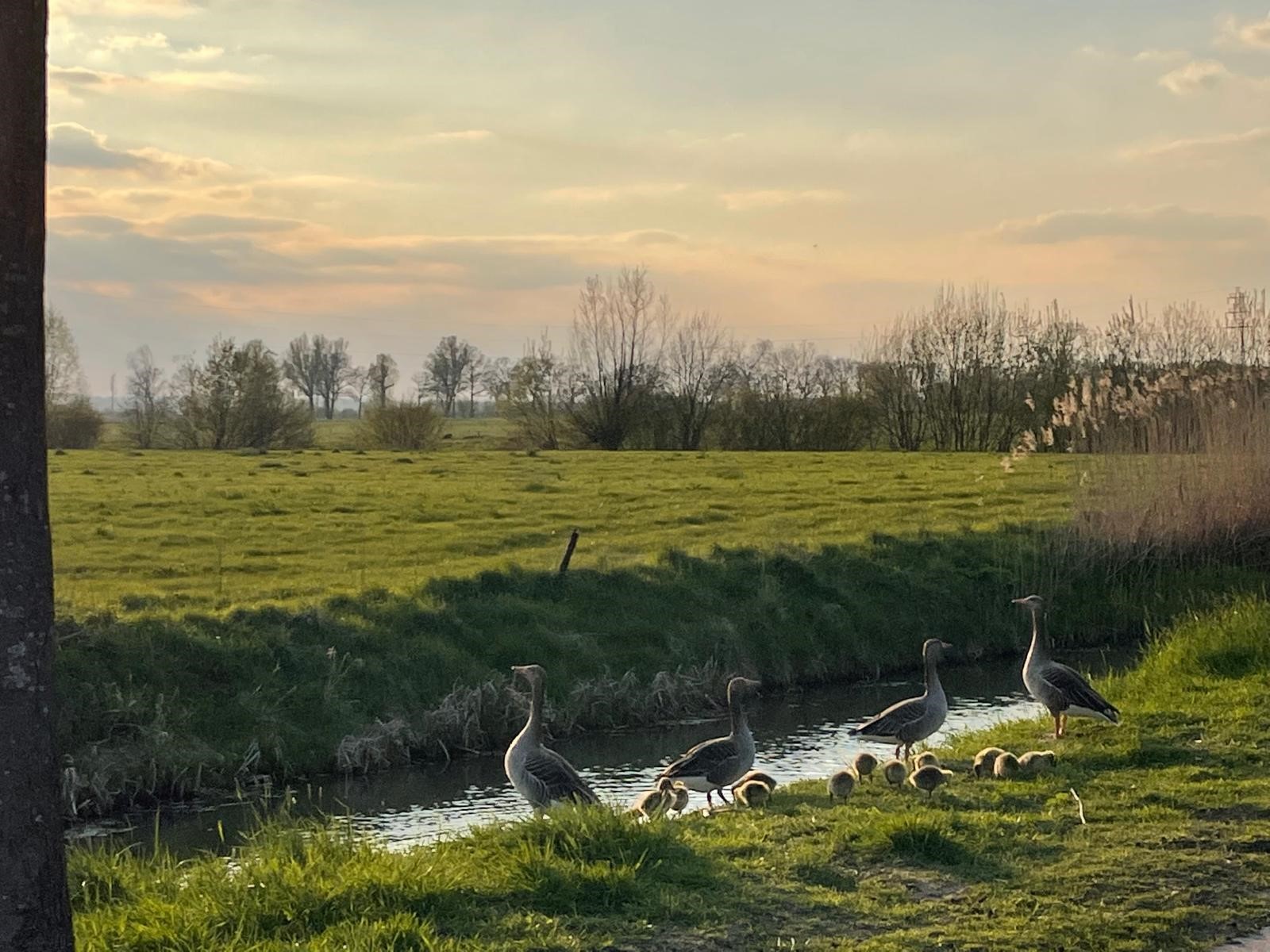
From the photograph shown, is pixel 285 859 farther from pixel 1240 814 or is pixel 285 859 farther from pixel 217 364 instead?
pixel 217 364

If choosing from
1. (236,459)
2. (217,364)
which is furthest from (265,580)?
(217,364)

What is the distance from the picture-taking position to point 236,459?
49625 mm

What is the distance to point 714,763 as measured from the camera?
11.7 metres

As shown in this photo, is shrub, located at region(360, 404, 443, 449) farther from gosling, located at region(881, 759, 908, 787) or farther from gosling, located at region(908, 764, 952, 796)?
gosling, located at region(908, 764, 952, 796)

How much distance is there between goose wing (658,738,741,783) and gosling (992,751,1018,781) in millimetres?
2210

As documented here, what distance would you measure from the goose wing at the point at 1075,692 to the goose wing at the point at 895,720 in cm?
128

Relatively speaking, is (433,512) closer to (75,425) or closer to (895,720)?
(895,720)

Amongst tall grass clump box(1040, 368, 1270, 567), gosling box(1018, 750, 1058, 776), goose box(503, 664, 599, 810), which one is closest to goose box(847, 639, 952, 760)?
gosling box(1018, 750, 1058, 776)

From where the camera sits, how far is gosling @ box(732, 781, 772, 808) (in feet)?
35.1

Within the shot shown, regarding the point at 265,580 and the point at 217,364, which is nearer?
the point at 265,580

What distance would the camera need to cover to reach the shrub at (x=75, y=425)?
58.6 metres

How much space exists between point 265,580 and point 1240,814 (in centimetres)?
1768

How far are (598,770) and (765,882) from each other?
935cm

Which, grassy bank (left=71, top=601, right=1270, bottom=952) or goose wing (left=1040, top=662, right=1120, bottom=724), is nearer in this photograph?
grassy bank (left=71, top=601, right=1270, bottom=952)
